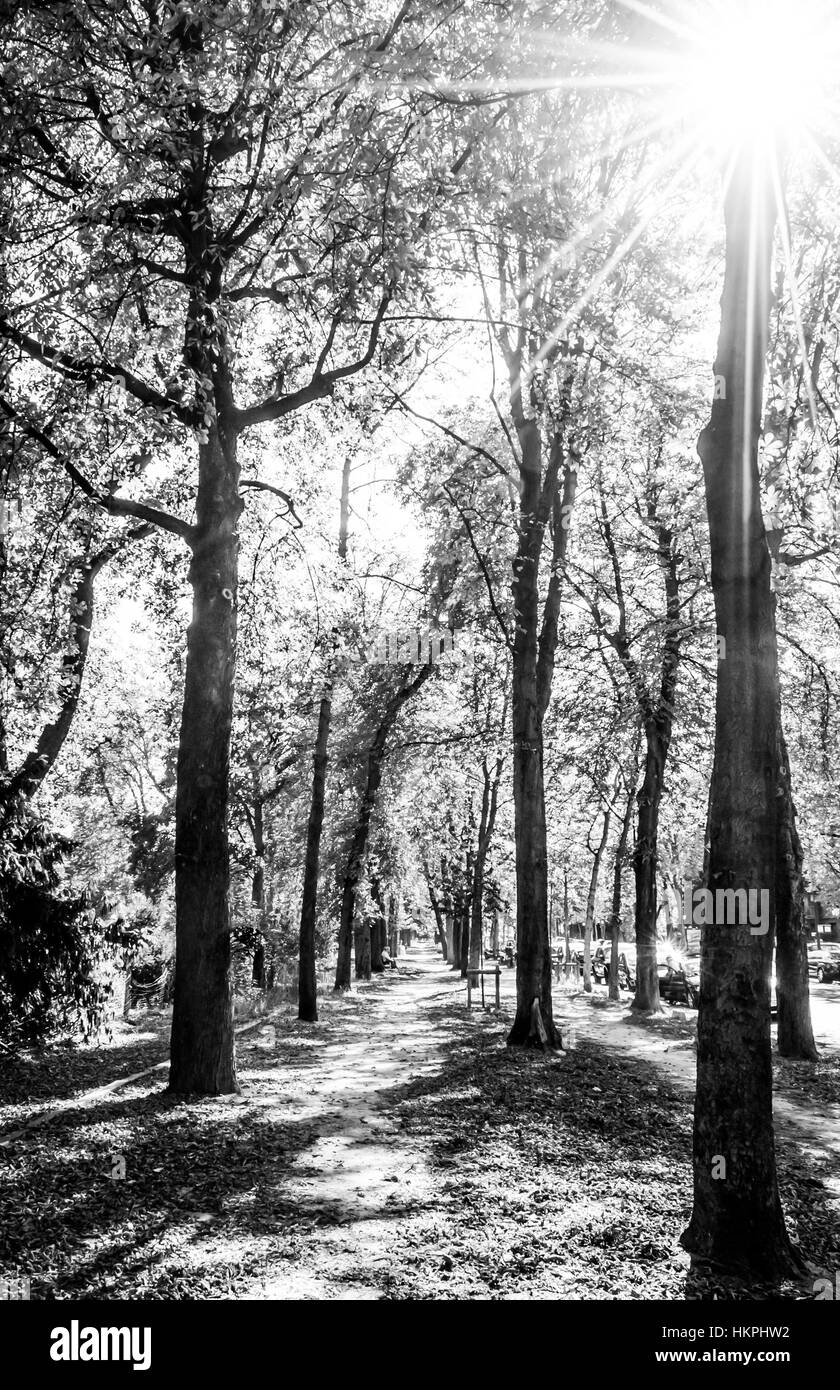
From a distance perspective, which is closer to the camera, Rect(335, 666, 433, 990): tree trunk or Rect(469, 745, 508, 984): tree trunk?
Rect(335, 666, 433, 990): tree trunk

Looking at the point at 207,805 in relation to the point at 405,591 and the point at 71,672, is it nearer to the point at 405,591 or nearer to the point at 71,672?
the point at 71,672

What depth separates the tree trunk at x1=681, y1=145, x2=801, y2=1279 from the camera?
5273mm

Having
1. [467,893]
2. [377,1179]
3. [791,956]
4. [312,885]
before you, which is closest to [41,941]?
[312,885]

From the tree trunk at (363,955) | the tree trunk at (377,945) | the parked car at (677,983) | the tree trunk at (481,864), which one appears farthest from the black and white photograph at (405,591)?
the tree trunk at (377,945)

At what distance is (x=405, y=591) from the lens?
18547mm

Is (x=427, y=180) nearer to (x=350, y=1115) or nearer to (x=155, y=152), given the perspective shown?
(x=155, y=152)

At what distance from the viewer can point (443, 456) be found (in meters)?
15.8

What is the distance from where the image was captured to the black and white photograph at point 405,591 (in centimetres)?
536

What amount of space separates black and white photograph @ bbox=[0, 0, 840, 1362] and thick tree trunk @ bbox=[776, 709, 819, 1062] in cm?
8

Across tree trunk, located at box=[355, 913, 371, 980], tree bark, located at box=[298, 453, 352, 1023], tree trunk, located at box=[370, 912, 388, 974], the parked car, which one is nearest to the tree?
tree bark, located at box=[298, 453, 352, 1023]

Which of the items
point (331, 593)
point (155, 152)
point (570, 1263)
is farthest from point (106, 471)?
point (570, 1263)

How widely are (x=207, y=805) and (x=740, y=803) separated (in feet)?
21.6

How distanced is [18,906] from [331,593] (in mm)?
6478

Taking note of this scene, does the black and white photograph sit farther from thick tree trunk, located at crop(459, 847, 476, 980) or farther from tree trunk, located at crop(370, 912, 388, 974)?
tree trunk, located at crop(370, 912, 388, 974)
